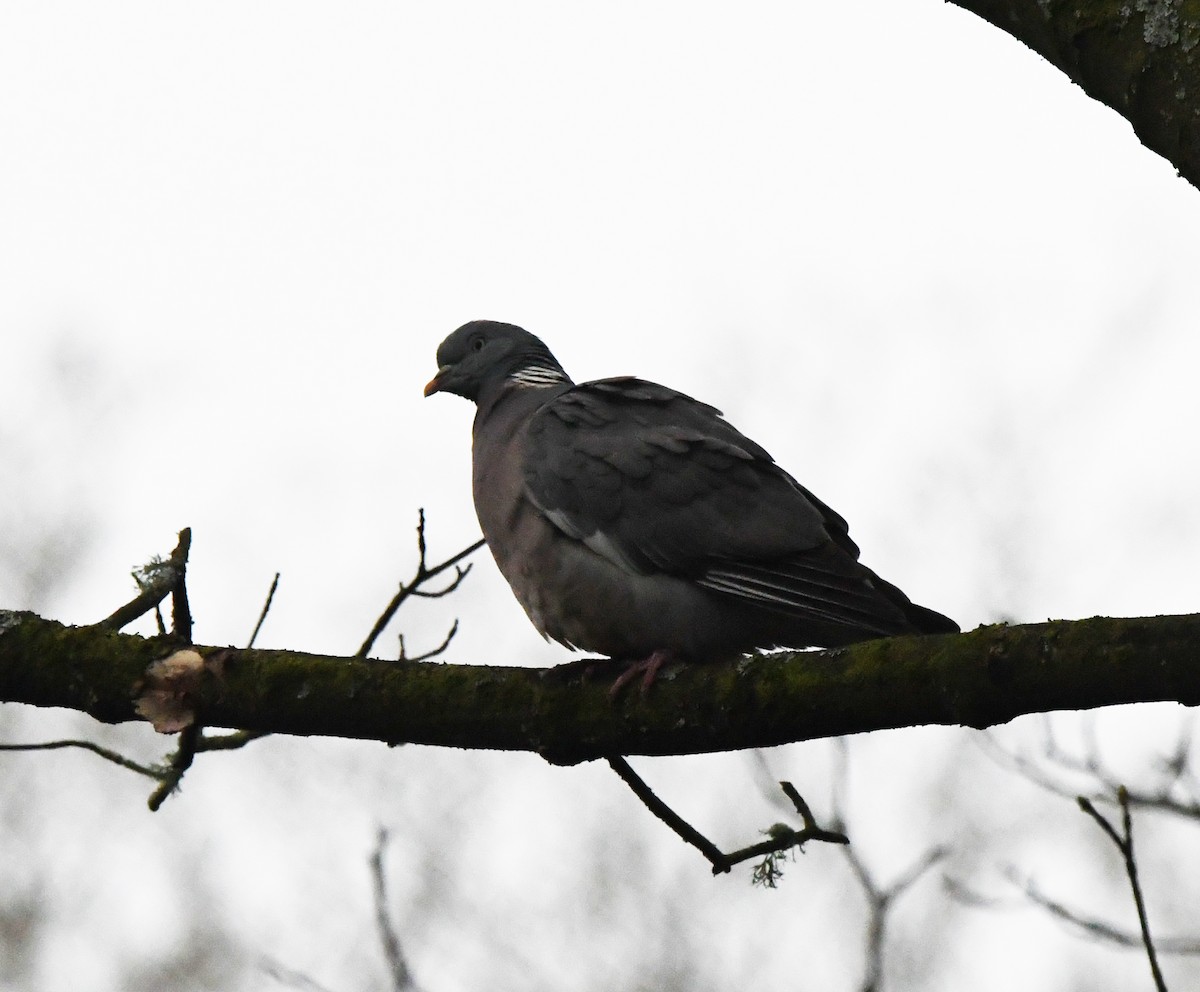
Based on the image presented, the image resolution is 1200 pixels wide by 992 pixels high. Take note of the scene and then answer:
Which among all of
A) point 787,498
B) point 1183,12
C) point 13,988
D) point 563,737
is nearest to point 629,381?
point 787,498

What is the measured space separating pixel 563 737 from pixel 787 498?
4.85 ft

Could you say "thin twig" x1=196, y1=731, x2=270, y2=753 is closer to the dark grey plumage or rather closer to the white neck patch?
the dark grey plumage

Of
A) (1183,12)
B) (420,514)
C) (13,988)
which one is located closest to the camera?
(1183,12)

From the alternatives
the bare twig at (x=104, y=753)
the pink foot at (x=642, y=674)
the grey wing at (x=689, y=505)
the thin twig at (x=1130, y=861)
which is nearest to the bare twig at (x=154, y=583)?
the bare twig at (x=104, y=753)

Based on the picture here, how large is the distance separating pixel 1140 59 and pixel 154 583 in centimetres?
231

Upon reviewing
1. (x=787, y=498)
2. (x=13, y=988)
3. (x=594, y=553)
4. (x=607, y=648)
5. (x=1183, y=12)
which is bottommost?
(x=13, y=988)

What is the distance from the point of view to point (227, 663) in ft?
10.1

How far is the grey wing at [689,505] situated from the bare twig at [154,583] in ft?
4.11

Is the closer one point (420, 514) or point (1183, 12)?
point (1183, 12)

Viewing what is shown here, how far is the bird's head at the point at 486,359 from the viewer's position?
560cm

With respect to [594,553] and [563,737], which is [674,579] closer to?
[594,553]

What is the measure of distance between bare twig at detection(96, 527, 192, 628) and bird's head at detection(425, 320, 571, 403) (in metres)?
2.31

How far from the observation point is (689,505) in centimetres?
421

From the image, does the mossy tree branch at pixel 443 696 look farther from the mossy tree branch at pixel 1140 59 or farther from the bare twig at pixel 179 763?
the mossy tree branch at pixel 1140 59
